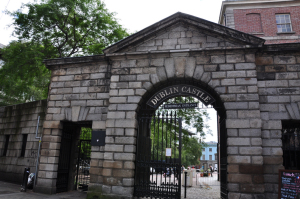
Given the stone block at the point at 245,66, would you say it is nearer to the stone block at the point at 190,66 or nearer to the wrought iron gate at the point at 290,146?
the stone block at the point at 190,66

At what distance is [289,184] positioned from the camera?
241 inches

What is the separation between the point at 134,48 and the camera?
29.0 ft

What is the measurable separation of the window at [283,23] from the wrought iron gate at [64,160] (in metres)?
16.4

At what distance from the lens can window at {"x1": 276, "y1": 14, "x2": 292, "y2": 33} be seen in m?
16.9

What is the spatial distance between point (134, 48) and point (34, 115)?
6409mm

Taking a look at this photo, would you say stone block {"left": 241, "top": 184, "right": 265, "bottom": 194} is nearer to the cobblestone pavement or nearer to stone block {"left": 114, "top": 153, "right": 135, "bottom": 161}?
the cobblestone pavement

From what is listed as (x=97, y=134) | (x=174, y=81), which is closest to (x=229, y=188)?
(x=174, y=81)

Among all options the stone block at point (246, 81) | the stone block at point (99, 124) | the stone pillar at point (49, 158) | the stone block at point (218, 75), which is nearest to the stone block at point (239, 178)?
the stone block at point (246, 81)

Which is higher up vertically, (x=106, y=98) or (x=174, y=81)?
(x=174, y=81)

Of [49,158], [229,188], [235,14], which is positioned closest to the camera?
[229,188]

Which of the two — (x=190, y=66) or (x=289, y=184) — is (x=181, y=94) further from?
(x=289, y=184)

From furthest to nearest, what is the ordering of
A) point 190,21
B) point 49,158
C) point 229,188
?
point 49,158 → point 190,21 → point 229,188

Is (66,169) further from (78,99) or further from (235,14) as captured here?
(235,14)

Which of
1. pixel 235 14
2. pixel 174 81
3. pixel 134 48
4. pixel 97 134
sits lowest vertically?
pixel 97 134
